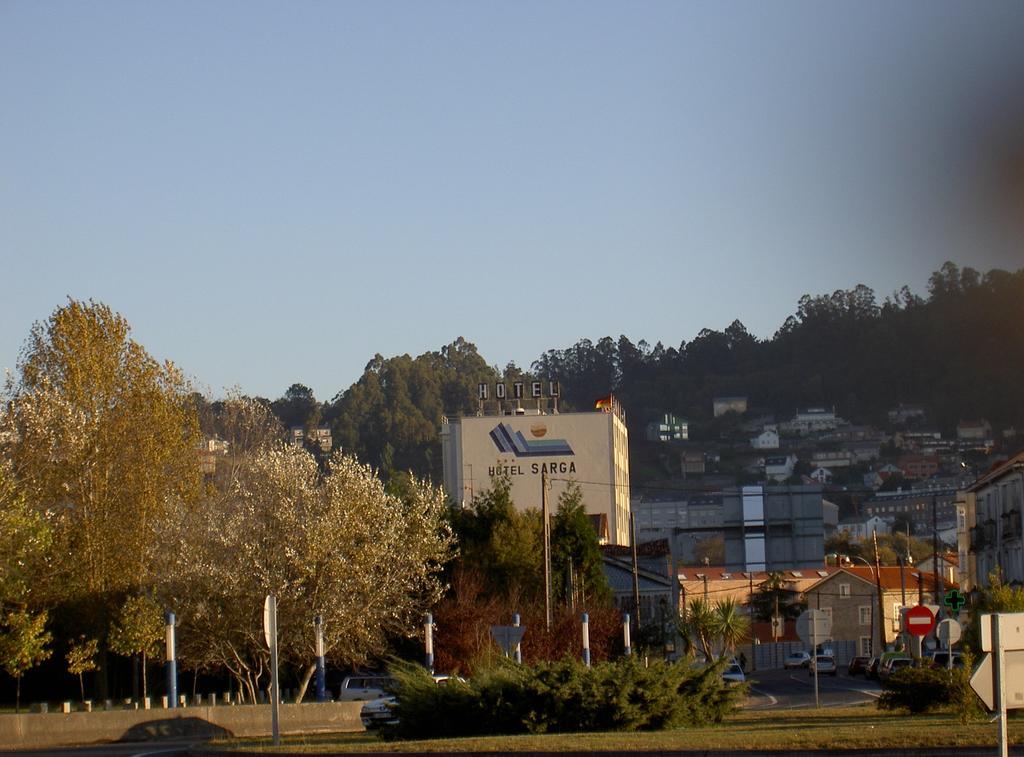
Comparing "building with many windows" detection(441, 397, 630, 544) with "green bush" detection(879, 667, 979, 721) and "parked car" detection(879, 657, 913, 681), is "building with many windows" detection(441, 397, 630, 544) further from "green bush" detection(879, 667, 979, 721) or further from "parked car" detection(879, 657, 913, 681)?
"green bush" detection(879, 667, 979, 721)

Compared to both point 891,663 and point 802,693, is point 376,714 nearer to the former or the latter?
point 802,693

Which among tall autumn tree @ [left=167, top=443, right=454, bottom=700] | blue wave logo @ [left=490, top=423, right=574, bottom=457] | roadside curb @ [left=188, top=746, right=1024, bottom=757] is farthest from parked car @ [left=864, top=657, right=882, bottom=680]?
roadside curb @ [left=188, top=746, right=1024, bottom=757]

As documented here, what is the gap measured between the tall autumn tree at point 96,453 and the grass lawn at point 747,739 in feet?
61.9

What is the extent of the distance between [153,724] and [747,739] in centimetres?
1444

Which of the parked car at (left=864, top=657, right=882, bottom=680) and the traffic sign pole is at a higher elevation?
the traffic sign pole

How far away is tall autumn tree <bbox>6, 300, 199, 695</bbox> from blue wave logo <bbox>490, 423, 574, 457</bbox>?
6369 centimetres

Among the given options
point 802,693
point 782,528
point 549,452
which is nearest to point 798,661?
point 782,528

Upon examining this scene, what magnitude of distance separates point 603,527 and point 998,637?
91.9 meters

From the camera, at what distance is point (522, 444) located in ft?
366

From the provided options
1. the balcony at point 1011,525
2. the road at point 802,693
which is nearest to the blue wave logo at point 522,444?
the road at point 802,693

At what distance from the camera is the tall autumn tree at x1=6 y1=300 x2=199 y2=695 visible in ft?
144

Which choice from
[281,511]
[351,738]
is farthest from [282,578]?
[351,738]

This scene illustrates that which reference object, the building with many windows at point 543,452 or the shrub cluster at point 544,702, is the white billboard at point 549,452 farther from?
the shrub cluster at point 544,702

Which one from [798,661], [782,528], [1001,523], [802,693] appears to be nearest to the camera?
[802,693]
